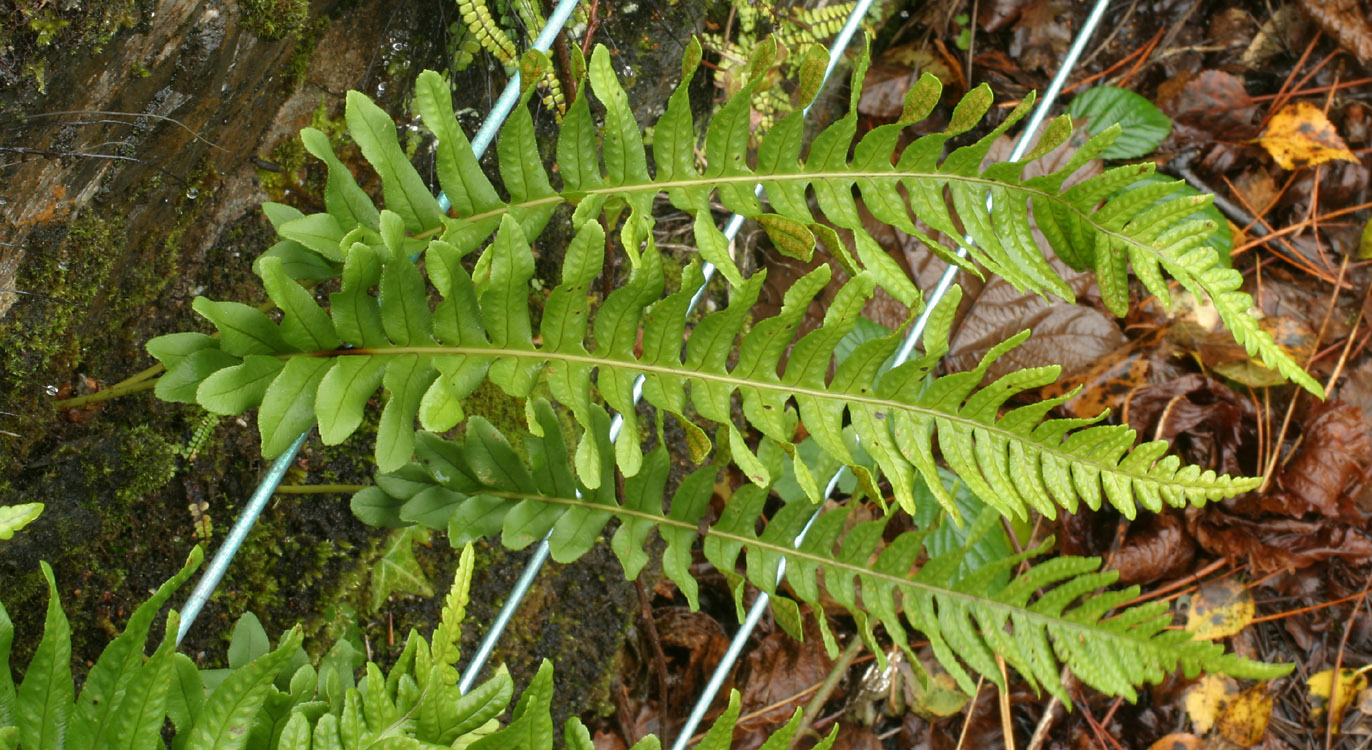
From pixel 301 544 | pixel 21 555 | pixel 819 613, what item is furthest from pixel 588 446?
pixel 21 555

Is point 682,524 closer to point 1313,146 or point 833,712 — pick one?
point 833,712

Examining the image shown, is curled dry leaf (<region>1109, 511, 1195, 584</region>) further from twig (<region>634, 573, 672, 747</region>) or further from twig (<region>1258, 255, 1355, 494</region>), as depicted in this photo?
twig (<region>634, 573, 672, 747</region>)

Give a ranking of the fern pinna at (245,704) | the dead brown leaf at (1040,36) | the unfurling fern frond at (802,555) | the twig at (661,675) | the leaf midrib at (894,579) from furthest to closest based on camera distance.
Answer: the dead brown leaf at (1040,36) → the twig at (661,675) → the leaf midrib at (894,579) → the unfurling fern frond at (802,555) → the fern pinna at (245,704)

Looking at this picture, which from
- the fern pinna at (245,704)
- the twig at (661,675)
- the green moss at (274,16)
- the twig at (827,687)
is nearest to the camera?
the fern pinna at (245,704)

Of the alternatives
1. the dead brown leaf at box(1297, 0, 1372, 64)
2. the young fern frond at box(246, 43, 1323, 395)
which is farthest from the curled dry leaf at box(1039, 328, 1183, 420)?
the young fern frond at box(246, 43, 1323, 395)

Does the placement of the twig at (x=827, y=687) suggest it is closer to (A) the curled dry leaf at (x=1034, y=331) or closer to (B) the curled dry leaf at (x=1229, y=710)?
(A) the curled dry leaf at (x=1034, y=331)

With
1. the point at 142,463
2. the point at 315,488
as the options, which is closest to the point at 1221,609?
the point at 315,488

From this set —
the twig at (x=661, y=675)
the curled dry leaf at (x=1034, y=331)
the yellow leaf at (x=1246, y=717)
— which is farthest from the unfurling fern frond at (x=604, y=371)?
the yellow leaf at (x=1246, y=717)
